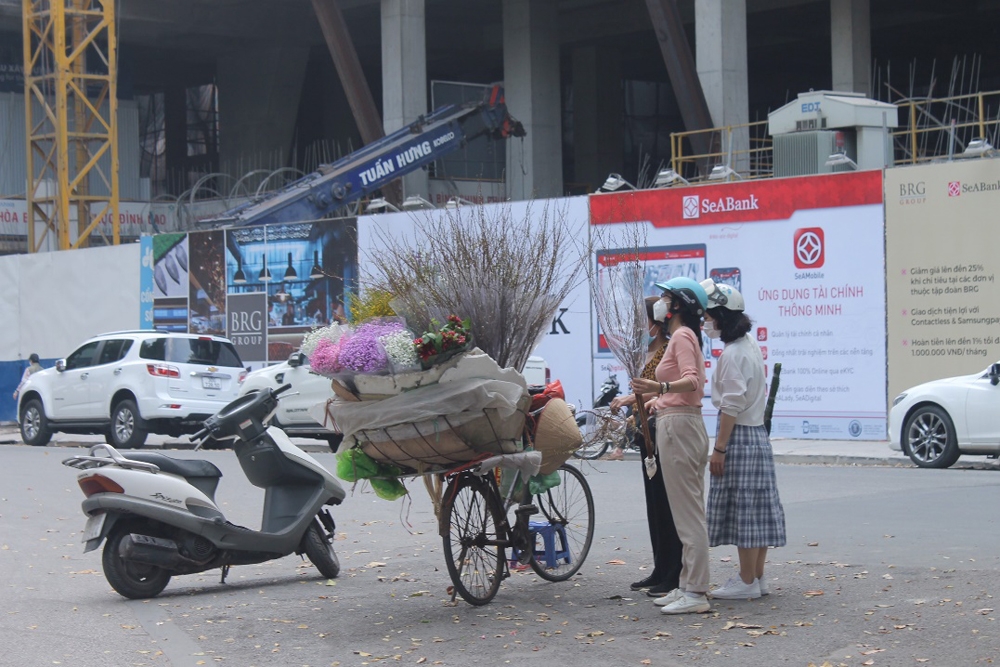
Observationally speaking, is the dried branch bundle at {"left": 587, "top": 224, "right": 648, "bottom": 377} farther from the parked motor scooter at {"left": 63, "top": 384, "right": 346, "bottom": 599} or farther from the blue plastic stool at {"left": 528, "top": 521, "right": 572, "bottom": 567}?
the parked motor scooter at {"left": 63, "top": 384, "right": 346, "bottom": 599}

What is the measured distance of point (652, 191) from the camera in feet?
70.9

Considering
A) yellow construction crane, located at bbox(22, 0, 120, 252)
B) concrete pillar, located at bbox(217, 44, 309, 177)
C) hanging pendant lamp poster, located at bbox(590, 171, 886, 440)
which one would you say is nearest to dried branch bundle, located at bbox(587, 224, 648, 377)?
hanging pendant lamp poster, located at bbox(590, 171, 886, 440)

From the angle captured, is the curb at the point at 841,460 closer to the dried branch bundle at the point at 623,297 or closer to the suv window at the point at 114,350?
the dried branch bundle at the point at 623,297

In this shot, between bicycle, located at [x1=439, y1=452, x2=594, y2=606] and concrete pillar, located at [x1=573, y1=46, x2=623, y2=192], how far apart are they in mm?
36763

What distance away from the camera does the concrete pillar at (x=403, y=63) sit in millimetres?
33688

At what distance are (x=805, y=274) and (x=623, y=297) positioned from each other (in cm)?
311

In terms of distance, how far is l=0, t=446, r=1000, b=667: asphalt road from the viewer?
6.89 meters

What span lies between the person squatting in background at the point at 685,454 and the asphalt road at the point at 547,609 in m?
0.20

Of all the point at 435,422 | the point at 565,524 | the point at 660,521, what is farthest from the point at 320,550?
the point at 660,521

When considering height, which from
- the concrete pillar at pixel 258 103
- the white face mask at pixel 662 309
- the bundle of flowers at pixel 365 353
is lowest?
the bundle of flowers at pixel 365 353

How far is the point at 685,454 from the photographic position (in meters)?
7.68

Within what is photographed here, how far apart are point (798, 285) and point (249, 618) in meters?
13.7

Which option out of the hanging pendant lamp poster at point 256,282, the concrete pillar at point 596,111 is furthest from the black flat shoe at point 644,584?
the concrete pillar at point 596,111

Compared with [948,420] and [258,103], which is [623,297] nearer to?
[948,420]
